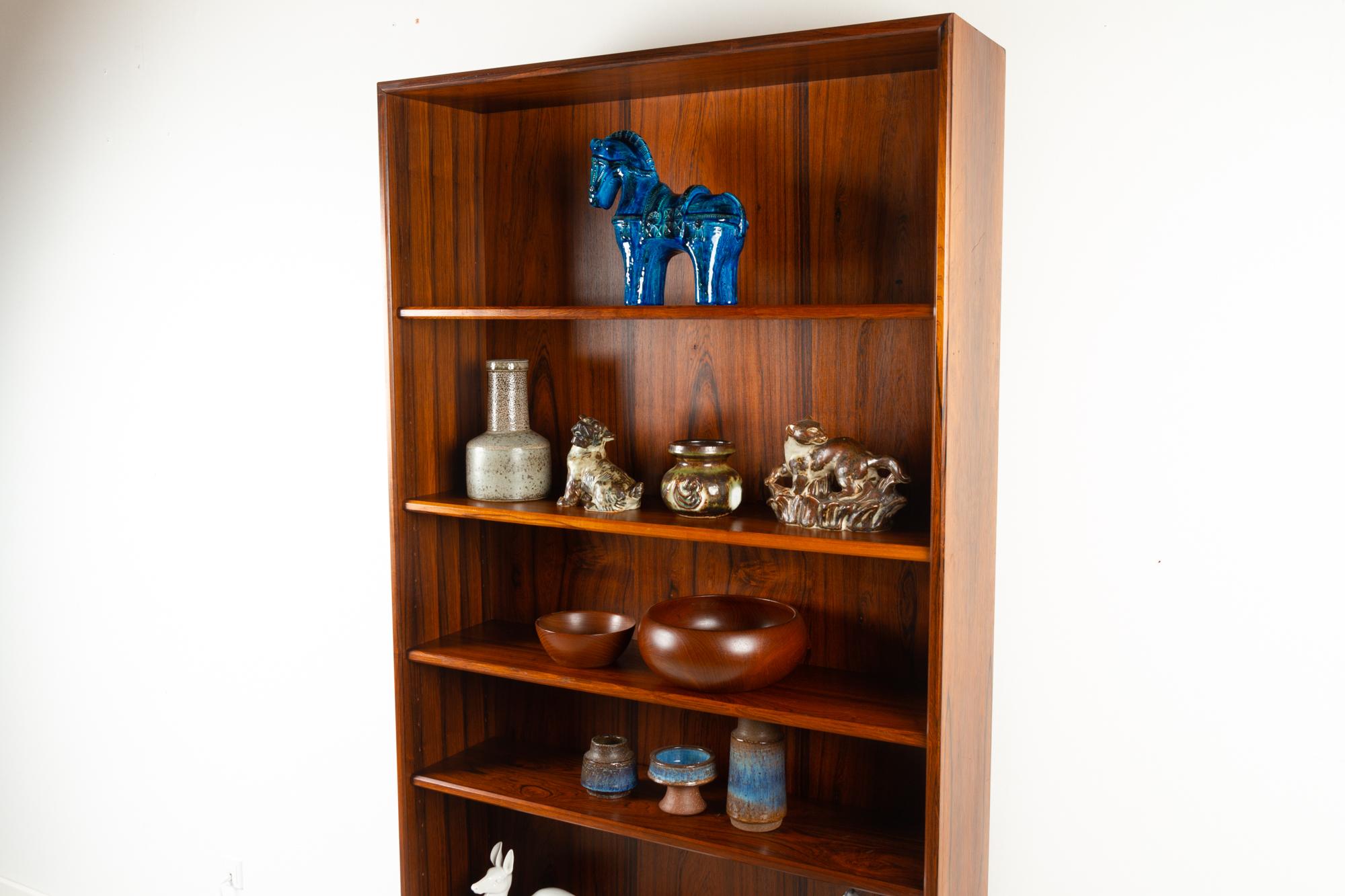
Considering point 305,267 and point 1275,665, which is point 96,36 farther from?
point 1275,665

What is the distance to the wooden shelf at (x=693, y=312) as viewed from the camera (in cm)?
157

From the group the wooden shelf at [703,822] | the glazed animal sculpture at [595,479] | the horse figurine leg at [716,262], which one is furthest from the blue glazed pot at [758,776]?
the horse figurine leg at [716,262]

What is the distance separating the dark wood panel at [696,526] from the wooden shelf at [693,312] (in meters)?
0.32

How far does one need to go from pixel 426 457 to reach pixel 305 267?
2.21 ft

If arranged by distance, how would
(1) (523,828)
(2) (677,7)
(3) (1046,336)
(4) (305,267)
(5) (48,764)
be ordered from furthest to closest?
(5) (48,764) < (4) (305,267) < (1) (523,828) < (2) (677,7) < (3) (1046,336)

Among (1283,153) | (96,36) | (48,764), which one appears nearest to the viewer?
(1283,153)

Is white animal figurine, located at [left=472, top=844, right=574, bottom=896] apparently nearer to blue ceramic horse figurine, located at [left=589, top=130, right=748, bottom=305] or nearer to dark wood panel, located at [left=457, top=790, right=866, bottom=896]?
dark wood panel, located at [left=457, top=790, right=866, bottom=896]

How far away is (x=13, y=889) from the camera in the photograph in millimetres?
3088

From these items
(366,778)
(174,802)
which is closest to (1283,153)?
(366,778)

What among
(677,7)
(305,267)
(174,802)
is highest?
(677,7)

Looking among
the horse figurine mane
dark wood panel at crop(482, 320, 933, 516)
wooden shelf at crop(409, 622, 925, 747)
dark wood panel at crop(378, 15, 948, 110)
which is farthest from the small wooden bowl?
dark wood panel at crop(378, 15, 948, 110)

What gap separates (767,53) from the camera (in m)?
1.66

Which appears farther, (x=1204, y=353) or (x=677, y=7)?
(x=677, y=7)

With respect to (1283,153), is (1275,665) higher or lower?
lower
